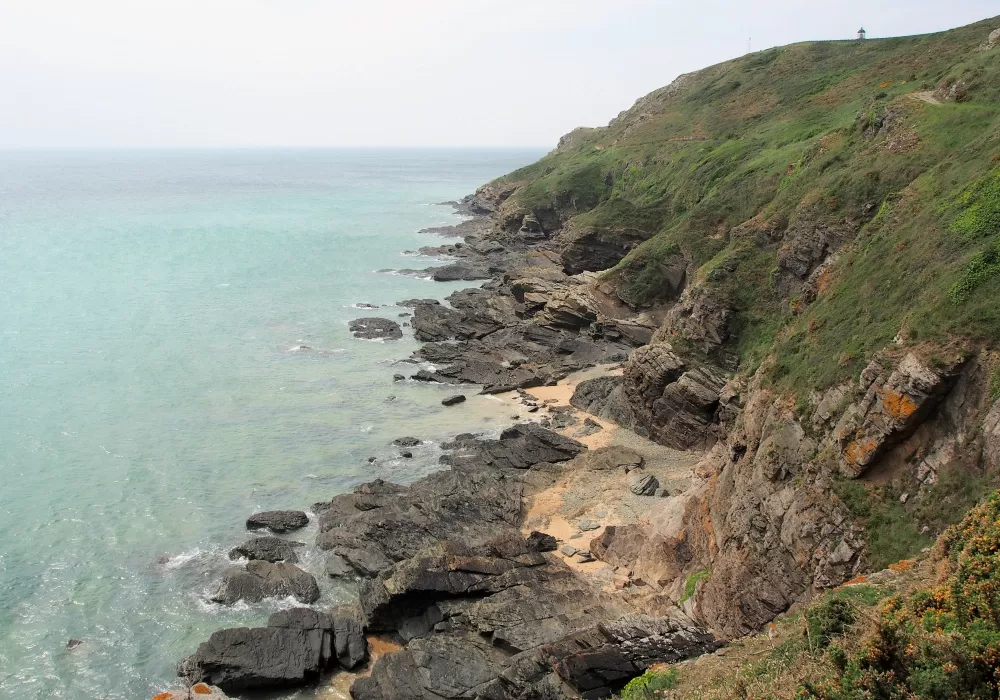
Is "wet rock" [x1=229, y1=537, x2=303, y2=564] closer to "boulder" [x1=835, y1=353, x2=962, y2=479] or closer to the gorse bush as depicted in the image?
"boulder" [x1=835, y1=353, x2=962, y2=479]

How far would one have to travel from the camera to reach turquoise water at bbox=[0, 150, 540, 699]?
89.0 ft

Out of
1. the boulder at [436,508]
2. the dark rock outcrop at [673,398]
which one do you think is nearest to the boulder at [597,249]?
the dark rock outcrop at [673,398]

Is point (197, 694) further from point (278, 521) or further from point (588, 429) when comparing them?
point (588, 429)

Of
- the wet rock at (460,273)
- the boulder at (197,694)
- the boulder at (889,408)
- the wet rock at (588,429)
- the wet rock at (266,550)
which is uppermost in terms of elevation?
the boulder at (889,408)

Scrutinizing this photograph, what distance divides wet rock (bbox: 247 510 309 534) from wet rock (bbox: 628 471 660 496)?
52.5ft

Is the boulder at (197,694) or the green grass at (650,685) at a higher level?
the green grass at (650,685)

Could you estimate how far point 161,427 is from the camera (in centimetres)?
4406

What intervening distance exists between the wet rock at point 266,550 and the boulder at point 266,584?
81 centimetres

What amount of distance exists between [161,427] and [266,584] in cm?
2000

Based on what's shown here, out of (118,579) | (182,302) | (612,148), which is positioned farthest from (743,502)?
(612,148)

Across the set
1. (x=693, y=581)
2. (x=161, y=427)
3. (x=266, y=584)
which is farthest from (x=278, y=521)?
(x=693, y=581)

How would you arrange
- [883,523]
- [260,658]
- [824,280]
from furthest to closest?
[824,280], [260,658], [883,523]

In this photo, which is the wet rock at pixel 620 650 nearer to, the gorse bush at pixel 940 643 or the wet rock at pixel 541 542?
the gorse bush at pixel 940 643

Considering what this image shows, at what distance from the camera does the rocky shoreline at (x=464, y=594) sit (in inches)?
807
